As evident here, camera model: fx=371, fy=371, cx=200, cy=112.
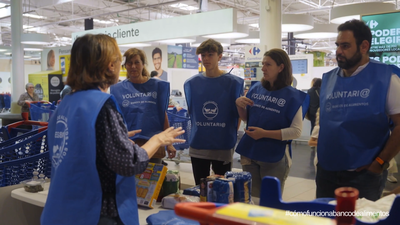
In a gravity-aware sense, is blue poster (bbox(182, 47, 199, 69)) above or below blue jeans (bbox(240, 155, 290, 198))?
above

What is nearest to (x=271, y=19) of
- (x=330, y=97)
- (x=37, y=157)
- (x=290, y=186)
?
(x=290, y=186)

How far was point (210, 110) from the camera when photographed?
3.02 metres

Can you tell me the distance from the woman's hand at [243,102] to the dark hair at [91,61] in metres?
1.36

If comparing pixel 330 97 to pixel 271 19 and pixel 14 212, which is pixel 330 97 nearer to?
pixel 14 212

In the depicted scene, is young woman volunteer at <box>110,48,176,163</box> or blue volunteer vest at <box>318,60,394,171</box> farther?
young woman volunteer at <box>110,48,176,163</box>

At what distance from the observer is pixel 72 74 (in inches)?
62.5

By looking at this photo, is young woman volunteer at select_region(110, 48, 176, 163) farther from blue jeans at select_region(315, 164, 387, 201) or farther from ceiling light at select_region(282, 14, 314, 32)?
ceiling light at select_region(282, 14, 314, 32)

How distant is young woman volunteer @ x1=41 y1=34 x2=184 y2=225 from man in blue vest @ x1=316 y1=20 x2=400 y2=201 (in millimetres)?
1279

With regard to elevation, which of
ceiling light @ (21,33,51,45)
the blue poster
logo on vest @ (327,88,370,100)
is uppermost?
ceiling light @ (21,33,51,45)

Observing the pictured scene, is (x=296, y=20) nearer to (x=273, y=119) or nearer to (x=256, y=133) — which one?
(x=273, y=119)

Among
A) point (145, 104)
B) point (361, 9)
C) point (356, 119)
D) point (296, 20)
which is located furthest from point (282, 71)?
point (296, 20)

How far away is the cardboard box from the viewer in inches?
83.0

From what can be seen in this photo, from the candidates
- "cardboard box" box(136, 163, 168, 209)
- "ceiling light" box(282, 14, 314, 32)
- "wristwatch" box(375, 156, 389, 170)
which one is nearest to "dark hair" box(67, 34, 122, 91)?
"cardboard box" box(136, 163, 168, 209)

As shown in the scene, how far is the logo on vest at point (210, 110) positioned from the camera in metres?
3.01
